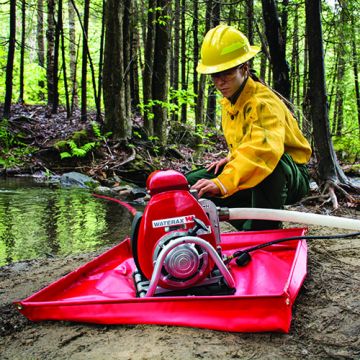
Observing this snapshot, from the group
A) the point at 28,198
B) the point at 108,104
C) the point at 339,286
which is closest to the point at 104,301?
the point at 339,286

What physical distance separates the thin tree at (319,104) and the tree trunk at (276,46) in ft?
1.34

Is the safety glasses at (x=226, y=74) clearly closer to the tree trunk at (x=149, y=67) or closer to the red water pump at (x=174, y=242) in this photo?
the red water pump at (x=174, y=242)

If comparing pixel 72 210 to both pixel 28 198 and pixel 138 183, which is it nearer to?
pixel 28 198

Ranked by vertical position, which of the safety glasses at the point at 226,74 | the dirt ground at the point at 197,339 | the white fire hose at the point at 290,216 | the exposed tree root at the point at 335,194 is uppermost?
the safety glasses at the point at 226,74

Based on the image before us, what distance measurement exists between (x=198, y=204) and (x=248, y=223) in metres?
1.24

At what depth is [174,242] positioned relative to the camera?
211 centimetres

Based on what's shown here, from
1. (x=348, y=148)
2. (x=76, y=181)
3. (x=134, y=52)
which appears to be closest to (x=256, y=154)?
(x=76, y=181)

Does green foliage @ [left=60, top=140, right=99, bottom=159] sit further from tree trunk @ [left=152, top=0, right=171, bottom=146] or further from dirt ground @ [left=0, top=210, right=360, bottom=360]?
dirt ground @ [left=0, top=210, right=360, bottom=360]

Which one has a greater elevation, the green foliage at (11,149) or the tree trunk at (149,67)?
the tree trunk at (149,67)

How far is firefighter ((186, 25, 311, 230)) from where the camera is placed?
273 cm

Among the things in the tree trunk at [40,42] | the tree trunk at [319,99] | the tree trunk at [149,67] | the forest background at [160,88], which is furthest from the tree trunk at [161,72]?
the tree trunk at [40,42]

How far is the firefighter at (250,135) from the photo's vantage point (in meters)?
2.73

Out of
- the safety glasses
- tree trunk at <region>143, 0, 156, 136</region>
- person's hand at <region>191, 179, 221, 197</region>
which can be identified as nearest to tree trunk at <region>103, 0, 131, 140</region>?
tree trunk at <region>143, 0, 156, 136</region>

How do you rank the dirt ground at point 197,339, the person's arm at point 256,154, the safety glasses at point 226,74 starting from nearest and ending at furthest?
the dirt ground at point 197,339
the person's arm at point 256,154
the safety glasses at point 226,74
